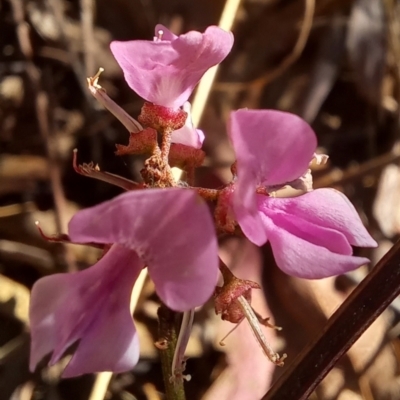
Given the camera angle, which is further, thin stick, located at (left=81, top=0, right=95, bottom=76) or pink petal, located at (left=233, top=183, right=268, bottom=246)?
thin stick, located at (left=81, top=0, right=95, bottom=76)

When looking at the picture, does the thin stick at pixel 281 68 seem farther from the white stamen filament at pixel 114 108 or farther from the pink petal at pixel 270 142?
the pink petal at pixel 270 142

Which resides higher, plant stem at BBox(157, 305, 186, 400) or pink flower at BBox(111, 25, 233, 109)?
pink flower at BBox(111, 25, 233, 109)

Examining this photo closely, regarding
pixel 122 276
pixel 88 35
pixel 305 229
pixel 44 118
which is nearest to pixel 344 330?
pixel 305 229

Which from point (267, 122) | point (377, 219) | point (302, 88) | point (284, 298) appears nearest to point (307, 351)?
point (267, 122)

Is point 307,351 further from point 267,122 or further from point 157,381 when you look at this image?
point 157,381

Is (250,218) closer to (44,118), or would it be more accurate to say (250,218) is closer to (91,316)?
(91,316)

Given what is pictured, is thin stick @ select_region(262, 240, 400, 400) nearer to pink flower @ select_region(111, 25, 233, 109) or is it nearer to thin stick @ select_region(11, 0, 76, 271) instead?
pink flower @ select_region(111, 25, 233, 109)

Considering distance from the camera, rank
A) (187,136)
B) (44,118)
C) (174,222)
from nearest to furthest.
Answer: (174,222), (187,136), (44,118)

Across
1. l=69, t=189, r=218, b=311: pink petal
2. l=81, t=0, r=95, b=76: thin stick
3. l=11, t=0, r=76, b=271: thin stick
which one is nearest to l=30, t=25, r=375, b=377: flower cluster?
l=69, t=189, r=218, b=311: pink petal
